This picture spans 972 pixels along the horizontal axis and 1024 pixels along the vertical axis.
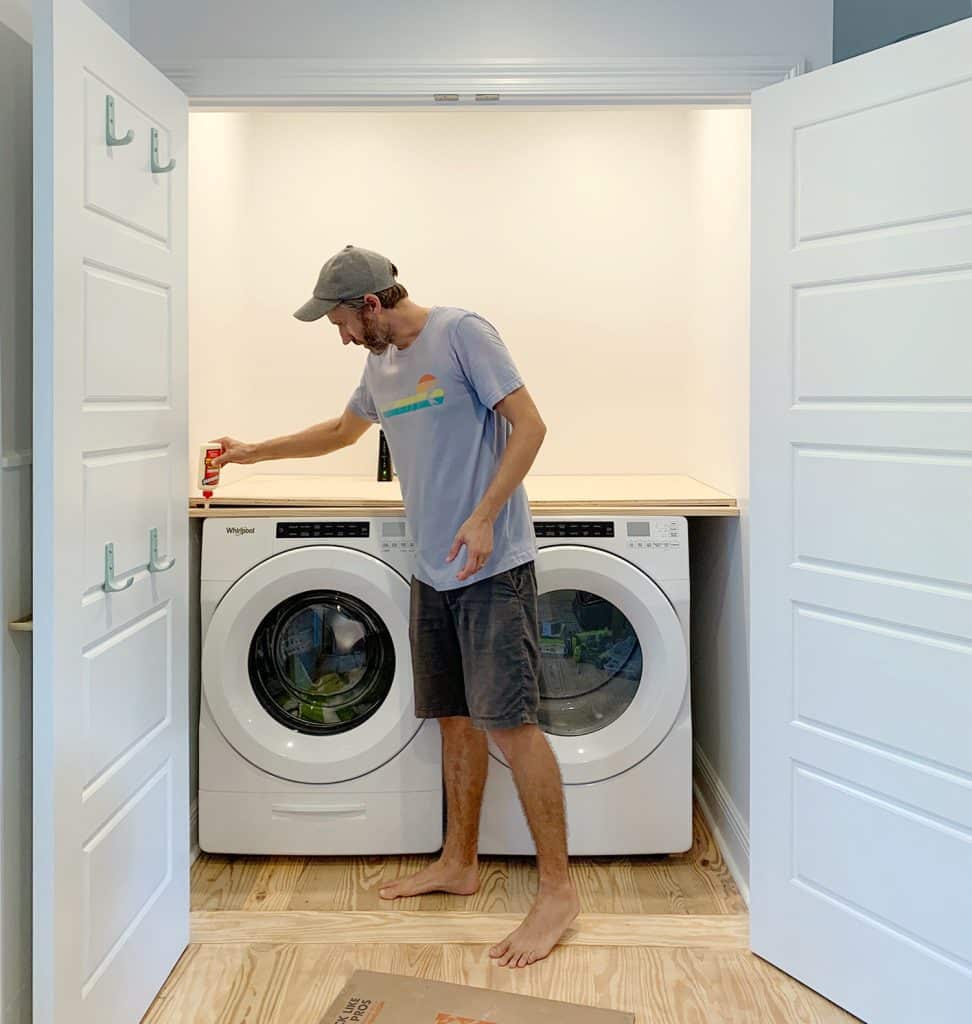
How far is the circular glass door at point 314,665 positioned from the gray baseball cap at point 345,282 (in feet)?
2.10

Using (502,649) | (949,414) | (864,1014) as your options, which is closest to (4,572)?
(502,649)

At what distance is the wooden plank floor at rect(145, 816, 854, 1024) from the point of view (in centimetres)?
201

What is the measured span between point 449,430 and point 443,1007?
1181mm

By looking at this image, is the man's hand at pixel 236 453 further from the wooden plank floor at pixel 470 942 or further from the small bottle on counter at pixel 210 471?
the wooden plank floor at pixel 470 942

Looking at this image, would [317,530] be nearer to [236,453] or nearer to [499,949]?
[236,453]

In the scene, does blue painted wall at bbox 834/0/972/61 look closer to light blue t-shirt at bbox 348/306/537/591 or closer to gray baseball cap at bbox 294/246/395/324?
light blue t-shirt at bbox 348/306/537/591

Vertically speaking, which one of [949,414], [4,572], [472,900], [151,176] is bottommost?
[472,900]

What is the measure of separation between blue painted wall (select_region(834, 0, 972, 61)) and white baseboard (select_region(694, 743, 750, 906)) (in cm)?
180

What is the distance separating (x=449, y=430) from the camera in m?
2.27

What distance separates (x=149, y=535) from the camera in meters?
1.92

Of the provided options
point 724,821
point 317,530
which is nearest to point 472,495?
point 317,530

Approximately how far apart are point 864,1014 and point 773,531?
933 millimetres

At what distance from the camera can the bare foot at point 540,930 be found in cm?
217

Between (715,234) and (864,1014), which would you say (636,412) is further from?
(864,1014)
